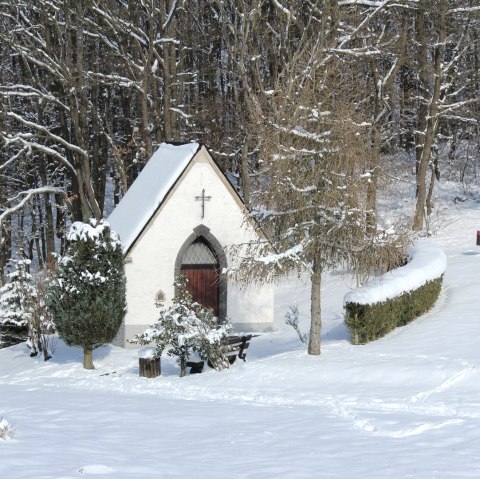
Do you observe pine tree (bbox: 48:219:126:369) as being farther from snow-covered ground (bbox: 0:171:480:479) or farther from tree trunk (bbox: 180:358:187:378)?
tree trunk (bbox: 180:358:187:378)

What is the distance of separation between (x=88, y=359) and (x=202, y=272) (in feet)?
16.8

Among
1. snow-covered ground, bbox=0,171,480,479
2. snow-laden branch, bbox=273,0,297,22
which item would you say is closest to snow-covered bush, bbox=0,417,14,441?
snow-covered ground, bbox=0,171,480,479

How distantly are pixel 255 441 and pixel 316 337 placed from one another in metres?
7.68

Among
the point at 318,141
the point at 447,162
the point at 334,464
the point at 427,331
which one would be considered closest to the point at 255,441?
the point at 334,464

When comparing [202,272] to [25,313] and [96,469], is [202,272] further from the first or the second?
[96,469]

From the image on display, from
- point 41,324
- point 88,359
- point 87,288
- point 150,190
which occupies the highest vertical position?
point 150,190

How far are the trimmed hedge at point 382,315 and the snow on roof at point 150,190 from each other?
682cm

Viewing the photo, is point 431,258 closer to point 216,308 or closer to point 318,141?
point 216,308

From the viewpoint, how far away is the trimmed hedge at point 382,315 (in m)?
20.2

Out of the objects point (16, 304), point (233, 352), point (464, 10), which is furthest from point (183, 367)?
point (464, 10)

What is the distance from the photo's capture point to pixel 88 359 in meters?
21.8

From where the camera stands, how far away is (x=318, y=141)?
58.7 ft

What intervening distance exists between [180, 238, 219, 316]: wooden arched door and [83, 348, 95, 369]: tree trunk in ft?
14.8

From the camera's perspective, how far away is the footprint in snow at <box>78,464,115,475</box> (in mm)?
9188
